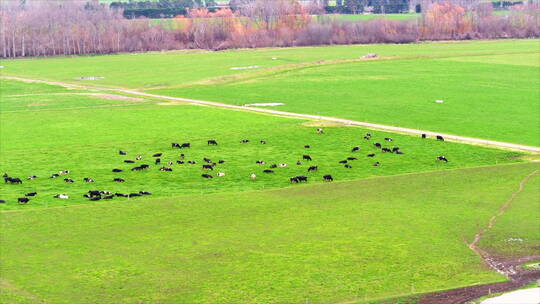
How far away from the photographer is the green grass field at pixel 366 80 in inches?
3659

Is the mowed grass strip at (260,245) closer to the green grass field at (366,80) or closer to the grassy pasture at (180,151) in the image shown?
the grassy pasture at (180,151)

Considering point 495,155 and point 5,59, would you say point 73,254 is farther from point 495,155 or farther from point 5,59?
point 5,59

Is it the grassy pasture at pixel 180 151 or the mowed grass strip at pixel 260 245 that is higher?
the grassy pasture at pixel 180 151

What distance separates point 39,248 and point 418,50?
149519 millimetres

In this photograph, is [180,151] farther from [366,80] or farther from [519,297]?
[366,80]

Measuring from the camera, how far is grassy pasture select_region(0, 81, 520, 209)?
200 feet

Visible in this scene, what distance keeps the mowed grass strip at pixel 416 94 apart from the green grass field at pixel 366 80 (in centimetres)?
13

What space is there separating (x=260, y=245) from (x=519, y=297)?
14.6 m

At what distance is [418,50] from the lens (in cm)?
18450

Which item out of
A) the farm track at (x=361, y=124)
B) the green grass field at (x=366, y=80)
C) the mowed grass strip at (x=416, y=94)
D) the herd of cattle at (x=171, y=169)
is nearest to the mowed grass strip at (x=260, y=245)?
the herd of cattle at (x=171, y=169)

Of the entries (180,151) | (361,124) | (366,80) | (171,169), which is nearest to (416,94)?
Result: (366,80)

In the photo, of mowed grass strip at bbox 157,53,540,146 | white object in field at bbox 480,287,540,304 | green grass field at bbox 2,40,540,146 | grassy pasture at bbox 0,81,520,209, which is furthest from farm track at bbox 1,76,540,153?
white object in field at bbox 480,287,540,304

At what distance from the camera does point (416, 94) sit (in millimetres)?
110562

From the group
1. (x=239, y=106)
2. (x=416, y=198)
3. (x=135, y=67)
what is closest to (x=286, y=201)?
(x=416, y=198)
